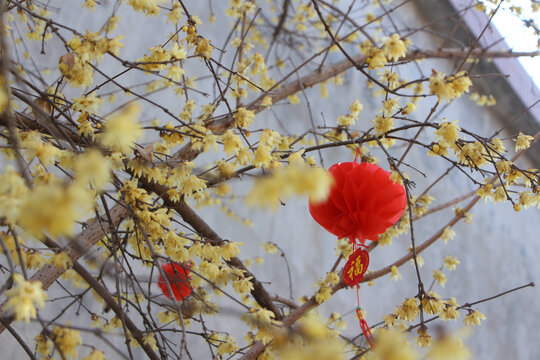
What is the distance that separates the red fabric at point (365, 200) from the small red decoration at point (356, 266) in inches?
1.5

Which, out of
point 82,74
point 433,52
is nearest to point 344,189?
point 82,74

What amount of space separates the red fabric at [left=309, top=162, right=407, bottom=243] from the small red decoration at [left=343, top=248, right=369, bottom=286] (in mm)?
39

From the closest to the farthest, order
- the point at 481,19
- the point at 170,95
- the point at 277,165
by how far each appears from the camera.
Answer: the point at 277,165 < the point at 170,95 < the point at 481,19

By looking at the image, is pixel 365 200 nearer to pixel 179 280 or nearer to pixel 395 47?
pixel 395 47

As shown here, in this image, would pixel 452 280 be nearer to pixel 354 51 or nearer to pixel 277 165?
pixel 354 51

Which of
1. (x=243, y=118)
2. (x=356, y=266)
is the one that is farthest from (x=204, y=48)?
(x=356, y=266)

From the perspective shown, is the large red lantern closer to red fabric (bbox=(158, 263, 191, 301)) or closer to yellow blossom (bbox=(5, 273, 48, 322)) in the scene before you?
red fabric (bbox=(158, 263, 191, 301))

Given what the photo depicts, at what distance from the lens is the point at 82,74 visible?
Answer: 35.0 inches

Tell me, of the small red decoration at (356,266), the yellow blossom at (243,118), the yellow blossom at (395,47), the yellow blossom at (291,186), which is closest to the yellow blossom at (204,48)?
the yellow blossom at (243,118)

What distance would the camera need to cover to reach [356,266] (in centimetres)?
112

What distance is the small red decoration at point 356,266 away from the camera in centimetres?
111

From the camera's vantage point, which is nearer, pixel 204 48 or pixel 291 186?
pixel 291 186

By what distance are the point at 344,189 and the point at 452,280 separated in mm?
2146

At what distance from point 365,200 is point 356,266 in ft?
0.51
